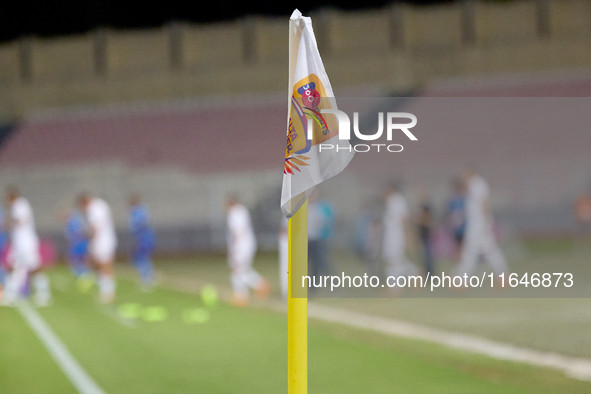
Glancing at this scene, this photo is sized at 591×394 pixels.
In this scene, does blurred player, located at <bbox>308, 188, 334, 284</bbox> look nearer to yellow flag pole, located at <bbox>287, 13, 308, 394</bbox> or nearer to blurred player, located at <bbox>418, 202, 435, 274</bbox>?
blurred player, located at <bbox>418, 202, 435, 274</bbox>

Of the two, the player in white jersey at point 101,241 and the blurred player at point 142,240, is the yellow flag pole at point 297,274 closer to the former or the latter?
the player in white jersey at point 101,241

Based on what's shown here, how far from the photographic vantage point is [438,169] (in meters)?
27.9

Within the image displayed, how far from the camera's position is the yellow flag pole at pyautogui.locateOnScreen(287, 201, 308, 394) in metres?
3.66

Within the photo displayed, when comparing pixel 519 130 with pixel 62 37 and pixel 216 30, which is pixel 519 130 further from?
pixel 62 37

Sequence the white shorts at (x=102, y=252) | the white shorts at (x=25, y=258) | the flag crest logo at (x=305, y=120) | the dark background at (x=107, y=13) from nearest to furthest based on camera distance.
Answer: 1. the flag crest logo at (x=305, y=120)
2. the white shorts at (x=25, y=258)
3. the white shorts at (x=102, y=252)
4. the dark background at (x=107, y=13)

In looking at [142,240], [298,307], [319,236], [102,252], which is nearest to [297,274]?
[298,307]

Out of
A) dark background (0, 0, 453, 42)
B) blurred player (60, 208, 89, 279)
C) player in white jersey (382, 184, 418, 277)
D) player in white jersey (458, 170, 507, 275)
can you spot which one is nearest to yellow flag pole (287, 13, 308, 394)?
player in white jersey (458, 170, 507, 275)

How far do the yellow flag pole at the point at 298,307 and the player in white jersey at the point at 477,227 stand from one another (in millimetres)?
9526

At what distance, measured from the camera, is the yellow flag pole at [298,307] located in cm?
366

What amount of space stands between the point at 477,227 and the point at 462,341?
181 inches

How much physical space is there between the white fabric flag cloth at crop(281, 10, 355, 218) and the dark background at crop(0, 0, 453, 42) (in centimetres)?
2918

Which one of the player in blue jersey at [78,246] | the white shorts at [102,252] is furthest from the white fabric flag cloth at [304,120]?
the player in blue jersey at [78,246]

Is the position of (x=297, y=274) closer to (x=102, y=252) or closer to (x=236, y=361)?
(x=236, y=361)

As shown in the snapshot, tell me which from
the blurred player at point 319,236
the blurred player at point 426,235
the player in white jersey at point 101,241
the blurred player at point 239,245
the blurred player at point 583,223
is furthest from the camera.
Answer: the blurred player at point 583,223
